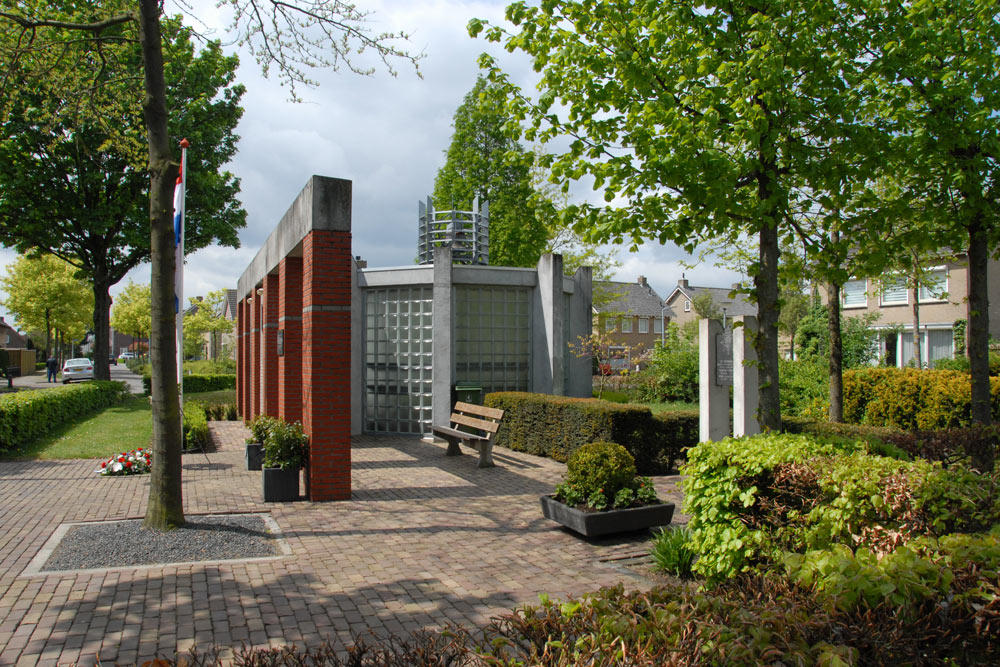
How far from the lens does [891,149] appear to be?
7.14m

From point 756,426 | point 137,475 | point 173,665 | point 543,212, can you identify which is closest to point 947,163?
point 756,426

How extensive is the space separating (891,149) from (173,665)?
777 cm

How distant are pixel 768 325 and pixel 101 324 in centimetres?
2691

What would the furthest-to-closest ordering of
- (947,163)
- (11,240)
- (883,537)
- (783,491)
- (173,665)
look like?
(11,240) → (947,163) → (783,491) → (883,537) → (173,665)

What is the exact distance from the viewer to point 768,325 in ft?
23.5

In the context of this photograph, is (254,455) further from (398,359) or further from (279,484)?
(398,359)

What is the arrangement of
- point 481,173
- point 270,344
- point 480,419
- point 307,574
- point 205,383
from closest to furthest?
point 307,574 → point 480,419 → point 270,344 → point 205,383 → point 481,173

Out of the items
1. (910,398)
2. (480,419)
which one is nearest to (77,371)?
(480,419)

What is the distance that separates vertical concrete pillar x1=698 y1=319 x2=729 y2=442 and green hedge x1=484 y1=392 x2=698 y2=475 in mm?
807

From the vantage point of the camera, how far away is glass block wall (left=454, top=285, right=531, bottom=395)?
50.2ft

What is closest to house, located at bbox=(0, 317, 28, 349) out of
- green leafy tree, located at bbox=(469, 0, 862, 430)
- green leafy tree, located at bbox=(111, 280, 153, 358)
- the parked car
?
green leafy tree, located at bbox=(111, 280, 153, 358)

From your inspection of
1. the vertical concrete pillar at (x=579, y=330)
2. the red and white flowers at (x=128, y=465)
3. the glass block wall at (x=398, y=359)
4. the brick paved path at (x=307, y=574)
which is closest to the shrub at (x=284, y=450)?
the brick paved path at (x=307, y=574)

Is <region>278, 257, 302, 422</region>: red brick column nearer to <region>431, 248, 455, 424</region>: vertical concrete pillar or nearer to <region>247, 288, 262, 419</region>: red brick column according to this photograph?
<region>431, 248, 455, 424</region>: vertical concrete pillar

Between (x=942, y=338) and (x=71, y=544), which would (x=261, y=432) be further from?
(x=942, y=338)
